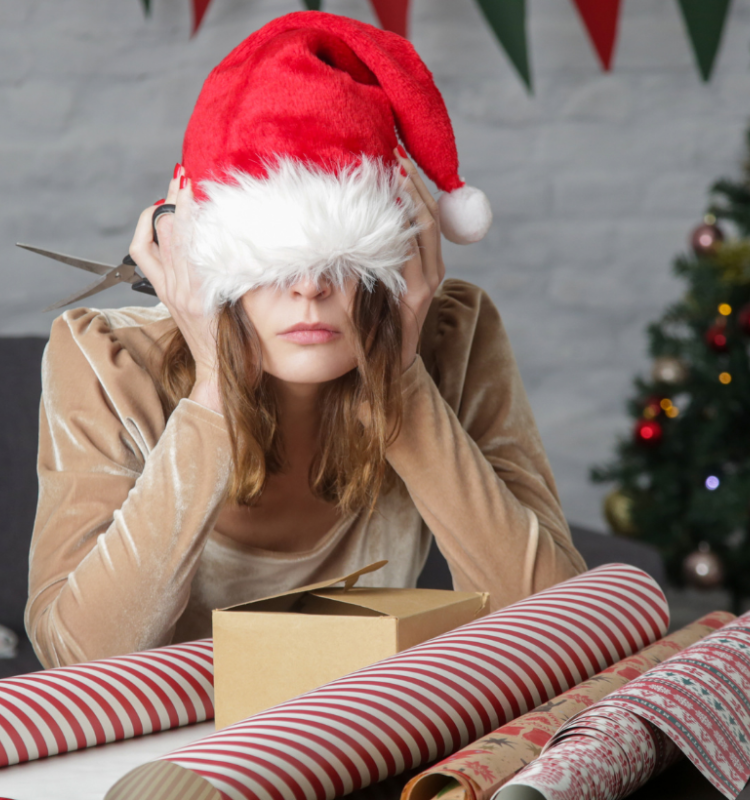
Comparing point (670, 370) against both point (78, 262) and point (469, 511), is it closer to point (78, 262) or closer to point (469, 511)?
point (469, 511)

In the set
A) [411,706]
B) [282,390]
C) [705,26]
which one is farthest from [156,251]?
[705,26]

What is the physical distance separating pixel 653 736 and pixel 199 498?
440mm

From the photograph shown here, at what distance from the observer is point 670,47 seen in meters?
2.63

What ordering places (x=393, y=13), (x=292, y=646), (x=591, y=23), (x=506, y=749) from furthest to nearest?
(x=591, y=23) < (x=393, y=13) < (x=292, y=646) < (x=506, y=749)

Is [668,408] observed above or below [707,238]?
below

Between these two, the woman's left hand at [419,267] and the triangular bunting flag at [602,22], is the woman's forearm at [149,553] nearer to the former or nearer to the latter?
the woman's left hand at [419,267]

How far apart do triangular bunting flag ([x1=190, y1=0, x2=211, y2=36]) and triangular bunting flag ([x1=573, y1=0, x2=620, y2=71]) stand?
1.00 m

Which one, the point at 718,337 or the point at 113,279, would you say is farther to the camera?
the point at 718,337

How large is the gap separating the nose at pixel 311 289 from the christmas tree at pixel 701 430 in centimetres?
166

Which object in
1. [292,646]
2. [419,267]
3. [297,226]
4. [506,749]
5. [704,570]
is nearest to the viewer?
[506,749]

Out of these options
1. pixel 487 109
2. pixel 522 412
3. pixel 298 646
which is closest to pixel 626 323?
pixel 487 109

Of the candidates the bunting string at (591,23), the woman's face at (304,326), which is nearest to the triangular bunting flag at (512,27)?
the bunting string at (591,23)

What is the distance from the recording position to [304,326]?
727 mm

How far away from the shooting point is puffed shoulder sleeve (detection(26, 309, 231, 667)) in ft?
2.50
